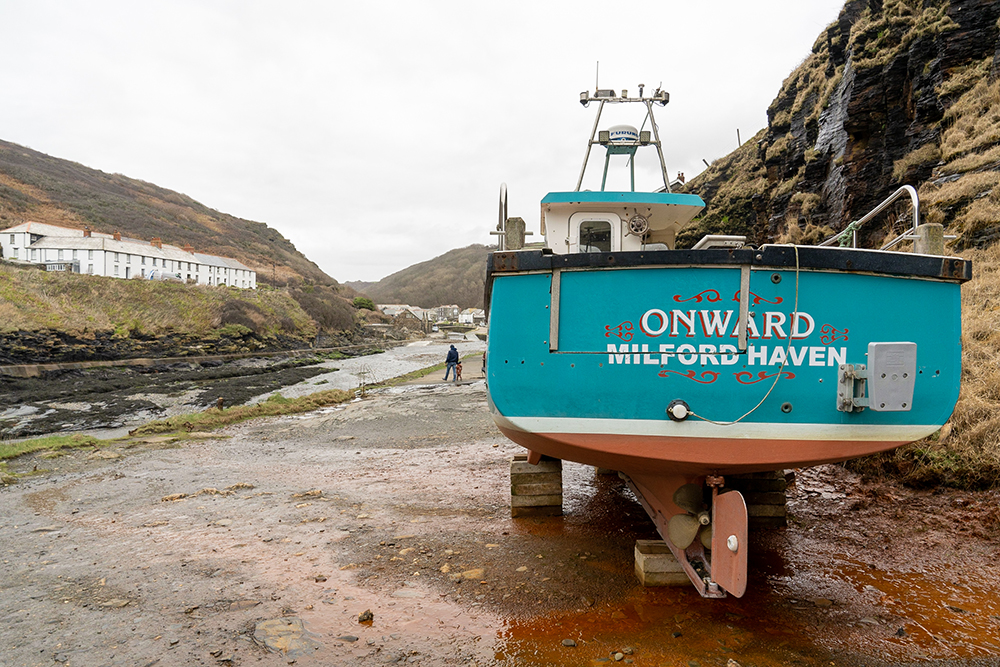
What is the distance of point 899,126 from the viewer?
15.7 metres

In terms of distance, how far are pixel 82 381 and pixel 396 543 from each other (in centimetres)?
3024

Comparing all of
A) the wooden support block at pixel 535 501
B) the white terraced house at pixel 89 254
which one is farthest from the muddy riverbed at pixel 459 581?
the white terraced house at pixel 89 254

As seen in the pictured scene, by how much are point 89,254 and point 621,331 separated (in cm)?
7403

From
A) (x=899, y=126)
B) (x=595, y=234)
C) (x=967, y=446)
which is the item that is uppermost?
(x=899, y=126)

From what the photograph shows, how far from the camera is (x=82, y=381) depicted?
27.3 m

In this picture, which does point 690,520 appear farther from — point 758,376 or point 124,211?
point 124,211

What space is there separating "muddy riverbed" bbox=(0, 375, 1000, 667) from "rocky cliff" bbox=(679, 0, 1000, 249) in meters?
7.40

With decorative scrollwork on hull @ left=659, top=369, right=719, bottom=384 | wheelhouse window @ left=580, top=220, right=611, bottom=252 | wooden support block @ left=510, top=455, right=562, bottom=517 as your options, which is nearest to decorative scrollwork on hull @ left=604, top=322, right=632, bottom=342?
decorative scrollwork on hull @ left=659, top=369, right=719, bottom=384

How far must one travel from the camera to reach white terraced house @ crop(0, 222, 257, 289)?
196 feet

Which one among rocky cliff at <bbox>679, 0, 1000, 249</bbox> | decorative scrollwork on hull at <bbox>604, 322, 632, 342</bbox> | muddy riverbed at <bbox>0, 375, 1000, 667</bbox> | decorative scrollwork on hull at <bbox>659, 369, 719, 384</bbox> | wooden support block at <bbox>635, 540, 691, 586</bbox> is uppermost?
rocky cliff at <bbox>679, 0, 1000, 249</bbox>

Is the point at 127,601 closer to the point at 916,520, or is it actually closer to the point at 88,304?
the point at 916,520

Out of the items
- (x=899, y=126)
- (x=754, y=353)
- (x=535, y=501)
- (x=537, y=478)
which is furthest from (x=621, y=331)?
(x=899, y=126)

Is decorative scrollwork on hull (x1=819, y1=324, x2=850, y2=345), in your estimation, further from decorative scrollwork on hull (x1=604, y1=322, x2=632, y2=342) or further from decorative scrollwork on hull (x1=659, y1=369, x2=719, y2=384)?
decorative scrollwork on hull (x1=604, y1=322, x2=632, y2=342)

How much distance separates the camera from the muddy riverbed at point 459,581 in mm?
3230
